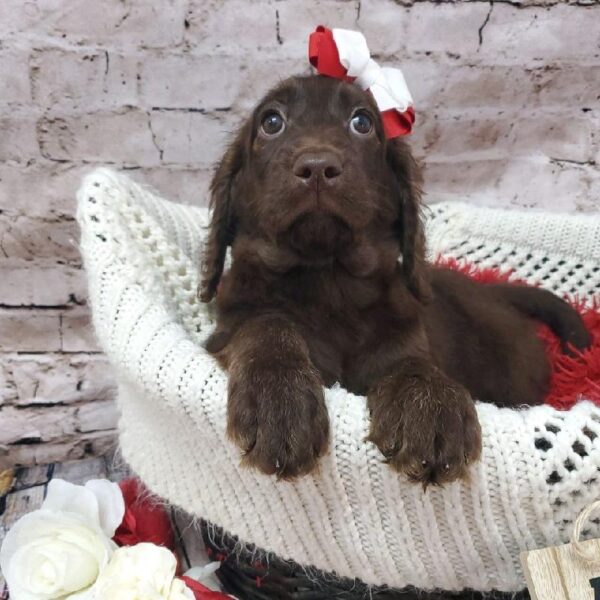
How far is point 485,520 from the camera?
1.18m

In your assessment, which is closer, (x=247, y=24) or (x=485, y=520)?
(x=485, y=520)

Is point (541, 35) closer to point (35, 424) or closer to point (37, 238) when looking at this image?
point (37, 238)

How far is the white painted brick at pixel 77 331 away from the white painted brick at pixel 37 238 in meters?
0.17

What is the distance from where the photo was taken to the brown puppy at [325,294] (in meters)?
1.09

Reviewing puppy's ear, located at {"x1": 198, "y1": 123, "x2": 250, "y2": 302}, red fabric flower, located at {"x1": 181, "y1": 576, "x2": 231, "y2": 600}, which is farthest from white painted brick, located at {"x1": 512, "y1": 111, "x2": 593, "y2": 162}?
red fabric flower, located at {"x1": 181, "y1": 576, "x2": 231, "y2": 600}

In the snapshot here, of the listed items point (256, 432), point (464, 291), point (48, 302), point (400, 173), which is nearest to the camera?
point (256, 432)

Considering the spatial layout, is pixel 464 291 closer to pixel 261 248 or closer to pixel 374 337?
pixel 374 337

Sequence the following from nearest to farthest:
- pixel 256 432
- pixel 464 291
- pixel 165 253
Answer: pixel 256 432 → pixel 165 253 → pixel 464 291

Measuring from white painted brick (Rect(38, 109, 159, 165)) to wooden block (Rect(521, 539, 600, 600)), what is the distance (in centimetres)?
149

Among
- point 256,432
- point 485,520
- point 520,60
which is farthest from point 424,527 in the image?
point 520,60

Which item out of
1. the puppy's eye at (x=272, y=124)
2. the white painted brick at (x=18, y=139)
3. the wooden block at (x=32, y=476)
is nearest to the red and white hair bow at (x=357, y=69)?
the puppy's eye at (x=272, y=124)

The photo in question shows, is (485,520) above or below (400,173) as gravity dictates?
below

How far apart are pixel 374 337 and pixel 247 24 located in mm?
1050

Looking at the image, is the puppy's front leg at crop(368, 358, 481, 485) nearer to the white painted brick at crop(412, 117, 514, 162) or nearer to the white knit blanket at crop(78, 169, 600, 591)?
the white knit blanket at crop(78, 169, 600, 591)
